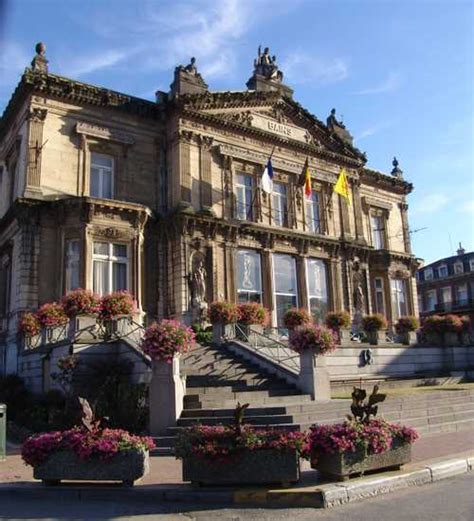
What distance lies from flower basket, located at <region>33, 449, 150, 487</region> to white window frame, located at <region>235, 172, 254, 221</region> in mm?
19457

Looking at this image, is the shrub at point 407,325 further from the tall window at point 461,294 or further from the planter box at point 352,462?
the tall window at point 461,294

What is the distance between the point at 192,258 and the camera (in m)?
24.8

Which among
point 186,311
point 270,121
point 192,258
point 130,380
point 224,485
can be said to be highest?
point 270,121

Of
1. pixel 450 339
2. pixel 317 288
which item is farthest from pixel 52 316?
pixel 450 339

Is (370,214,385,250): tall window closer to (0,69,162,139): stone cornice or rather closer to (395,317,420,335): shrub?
(395,317,420,335): shrub

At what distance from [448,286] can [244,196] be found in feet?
143

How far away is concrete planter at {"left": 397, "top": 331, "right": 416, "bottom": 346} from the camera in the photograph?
24058 millimetres

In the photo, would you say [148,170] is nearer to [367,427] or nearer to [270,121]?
[270,121]

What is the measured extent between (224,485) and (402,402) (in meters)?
7.62

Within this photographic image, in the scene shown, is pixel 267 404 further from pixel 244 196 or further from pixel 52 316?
pixel 244 196

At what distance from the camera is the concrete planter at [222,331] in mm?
19234

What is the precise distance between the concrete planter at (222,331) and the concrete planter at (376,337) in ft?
20.5

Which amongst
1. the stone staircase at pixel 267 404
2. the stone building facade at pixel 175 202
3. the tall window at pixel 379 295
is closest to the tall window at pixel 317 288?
the stone building facade at pixel 175 202

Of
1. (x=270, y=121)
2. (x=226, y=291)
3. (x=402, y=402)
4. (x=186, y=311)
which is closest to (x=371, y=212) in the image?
(x=270, y=121)
